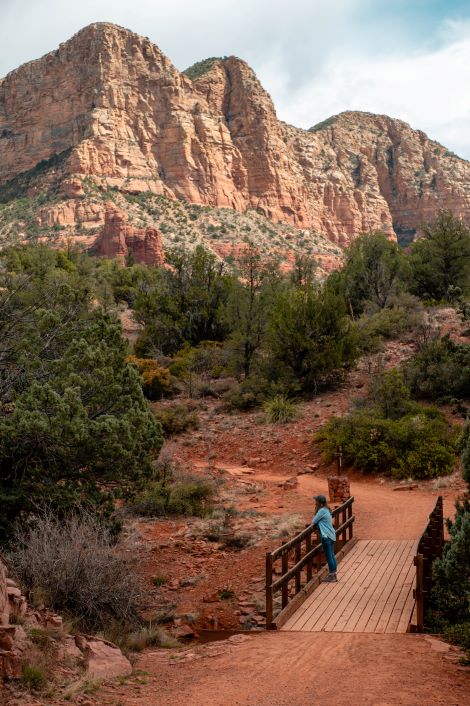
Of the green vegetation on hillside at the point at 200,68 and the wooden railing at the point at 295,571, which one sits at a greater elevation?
the green vegetation on hillside at the point at 200,68

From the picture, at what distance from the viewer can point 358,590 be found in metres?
9.59

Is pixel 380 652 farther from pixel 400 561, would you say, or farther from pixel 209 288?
pixel 209 288

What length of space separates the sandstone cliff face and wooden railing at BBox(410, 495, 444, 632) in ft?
204

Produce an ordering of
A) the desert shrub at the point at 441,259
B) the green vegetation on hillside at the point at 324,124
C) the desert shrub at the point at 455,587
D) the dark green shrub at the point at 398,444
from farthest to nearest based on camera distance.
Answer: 1. the green vegetation on hillside at the point at 324,124
2. the desert shrub at the point at 441,259
3. the dark green shrub at the point at 398,444
4. the desert shrub at the point at 455,587

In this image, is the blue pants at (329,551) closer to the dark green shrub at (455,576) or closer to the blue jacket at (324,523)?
the blue jacket at (324,523)

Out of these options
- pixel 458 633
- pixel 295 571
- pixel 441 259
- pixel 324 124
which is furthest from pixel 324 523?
pixel 324 124

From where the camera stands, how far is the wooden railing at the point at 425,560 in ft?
26.1

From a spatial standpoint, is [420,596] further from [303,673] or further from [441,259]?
[441,259]

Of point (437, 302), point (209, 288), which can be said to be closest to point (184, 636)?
point (209, 288)

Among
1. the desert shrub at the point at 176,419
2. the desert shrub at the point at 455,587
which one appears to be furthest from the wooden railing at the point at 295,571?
the desert shrub at the point at 176,419

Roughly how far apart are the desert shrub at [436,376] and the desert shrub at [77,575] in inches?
595

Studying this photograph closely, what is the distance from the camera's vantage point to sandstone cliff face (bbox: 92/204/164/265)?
71.9m

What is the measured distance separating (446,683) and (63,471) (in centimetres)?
641

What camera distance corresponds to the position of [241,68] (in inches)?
4451
